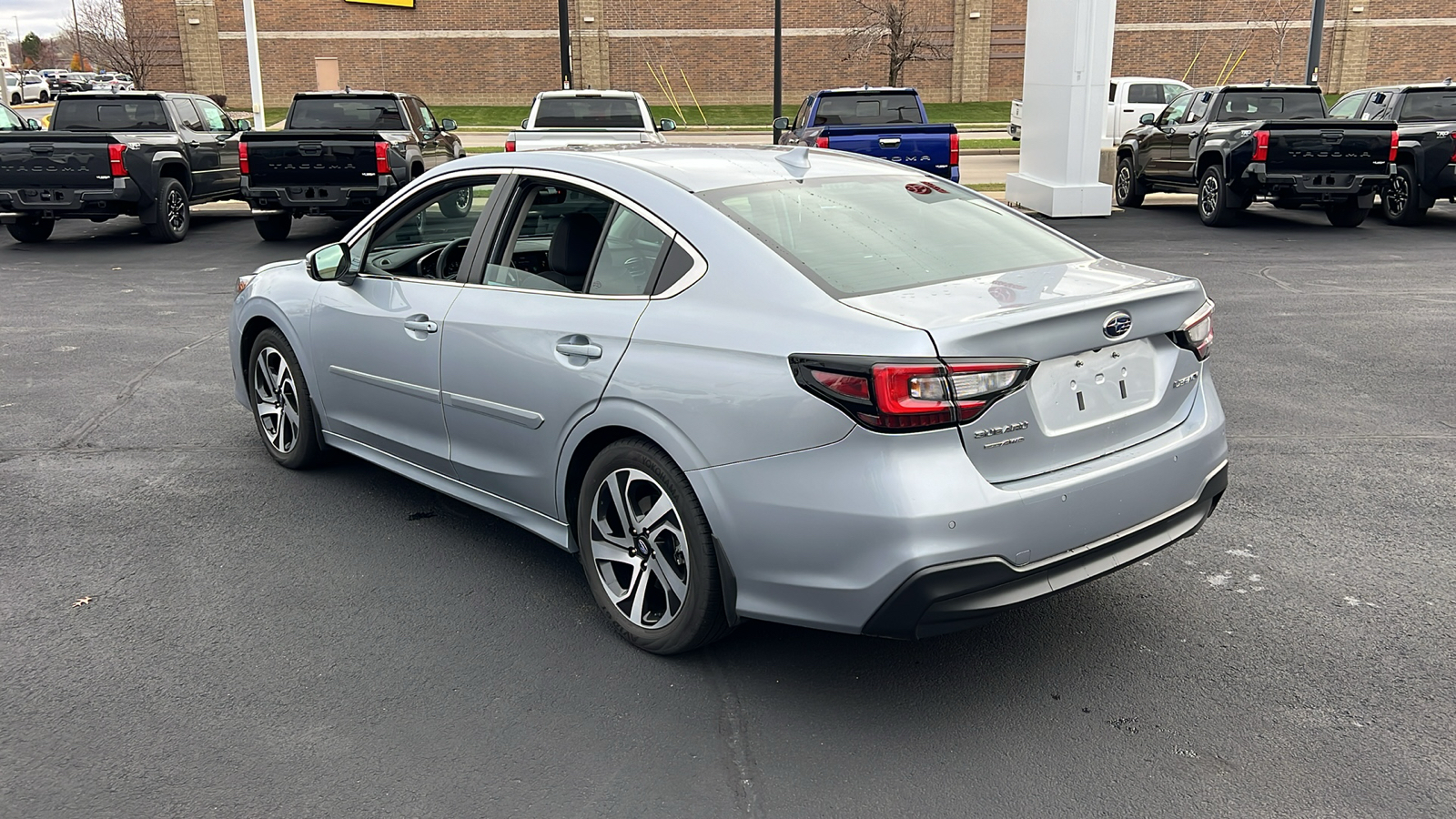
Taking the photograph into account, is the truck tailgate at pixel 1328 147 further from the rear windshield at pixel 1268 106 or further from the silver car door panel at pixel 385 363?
the silver car door panel at pixel 385 363

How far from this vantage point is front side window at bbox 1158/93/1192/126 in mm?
17556

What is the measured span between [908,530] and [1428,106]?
16503 mm

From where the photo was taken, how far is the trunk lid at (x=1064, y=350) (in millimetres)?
3260

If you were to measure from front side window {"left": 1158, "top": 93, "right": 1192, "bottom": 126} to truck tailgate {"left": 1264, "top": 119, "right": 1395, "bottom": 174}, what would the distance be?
277cm

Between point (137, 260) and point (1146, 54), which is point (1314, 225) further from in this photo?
point (1146, 54)

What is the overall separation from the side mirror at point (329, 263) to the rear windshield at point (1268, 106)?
1451cm

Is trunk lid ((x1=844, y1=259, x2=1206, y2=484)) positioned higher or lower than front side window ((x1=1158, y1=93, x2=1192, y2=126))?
lower

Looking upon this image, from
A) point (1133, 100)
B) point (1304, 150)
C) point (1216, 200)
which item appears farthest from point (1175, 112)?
point (1133, 100)

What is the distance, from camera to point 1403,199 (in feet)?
51.9

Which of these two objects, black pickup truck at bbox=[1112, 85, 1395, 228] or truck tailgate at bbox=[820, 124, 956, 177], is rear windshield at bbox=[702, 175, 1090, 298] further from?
black pickup truck at bbox=[1112, 85, 1395, 228]

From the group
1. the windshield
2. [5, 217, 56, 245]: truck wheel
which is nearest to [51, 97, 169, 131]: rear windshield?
[5, 217, 56, 245]: truck wheel

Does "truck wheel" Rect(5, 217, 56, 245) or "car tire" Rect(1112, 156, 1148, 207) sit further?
"car tire" Rect(1112, 156, 1148, 207)

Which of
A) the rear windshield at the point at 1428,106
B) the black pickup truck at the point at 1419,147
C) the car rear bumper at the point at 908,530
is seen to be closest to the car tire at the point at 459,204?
the car rear bumper at the point at 908,530

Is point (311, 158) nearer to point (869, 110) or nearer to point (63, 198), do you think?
point (63, 198)
